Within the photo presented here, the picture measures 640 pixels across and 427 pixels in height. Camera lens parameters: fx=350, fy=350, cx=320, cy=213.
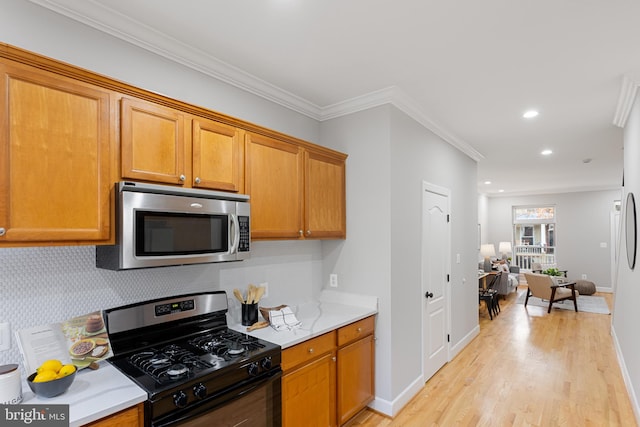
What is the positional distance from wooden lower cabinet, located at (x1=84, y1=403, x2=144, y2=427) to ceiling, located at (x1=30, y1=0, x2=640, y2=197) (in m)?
1.95

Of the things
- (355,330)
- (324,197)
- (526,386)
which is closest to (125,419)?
(355,330)

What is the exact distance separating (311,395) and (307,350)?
0.32 meters

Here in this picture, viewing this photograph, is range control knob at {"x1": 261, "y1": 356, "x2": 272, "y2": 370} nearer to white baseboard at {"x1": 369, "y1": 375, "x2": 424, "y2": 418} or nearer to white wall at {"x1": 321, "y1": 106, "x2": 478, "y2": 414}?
white wall at {"x1": 321, "y1": 106, "x2": 478, "y2": 414}

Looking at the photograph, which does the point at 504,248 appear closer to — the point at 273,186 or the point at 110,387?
the point at 273,186

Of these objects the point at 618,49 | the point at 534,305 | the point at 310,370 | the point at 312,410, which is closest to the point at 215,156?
the point at 310,370

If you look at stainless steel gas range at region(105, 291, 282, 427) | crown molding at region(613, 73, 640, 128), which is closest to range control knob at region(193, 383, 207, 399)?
stainless steel gas range at region(105, 291, 282, 427)

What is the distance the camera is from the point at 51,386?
55.5 inches

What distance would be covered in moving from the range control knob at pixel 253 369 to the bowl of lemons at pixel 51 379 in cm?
79

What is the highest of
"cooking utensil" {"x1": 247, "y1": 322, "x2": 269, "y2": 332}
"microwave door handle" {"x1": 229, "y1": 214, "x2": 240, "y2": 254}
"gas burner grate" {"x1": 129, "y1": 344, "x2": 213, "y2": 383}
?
"microwave door handle" {"x1": 229, "y1": 214, "x2": 240, "y2": 254}

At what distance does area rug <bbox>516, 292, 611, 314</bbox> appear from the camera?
6.93m

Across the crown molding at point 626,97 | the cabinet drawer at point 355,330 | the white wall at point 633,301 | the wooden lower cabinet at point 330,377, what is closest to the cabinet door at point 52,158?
the wooden lower cabinet at point 330,377

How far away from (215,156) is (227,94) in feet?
2.38

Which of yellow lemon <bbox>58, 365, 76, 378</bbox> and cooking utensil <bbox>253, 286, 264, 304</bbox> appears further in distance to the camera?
cooking utensil <bbox>253, 286, 264, 304</bbox>

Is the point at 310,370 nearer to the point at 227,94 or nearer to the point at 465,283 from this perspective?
the point at 227,94
